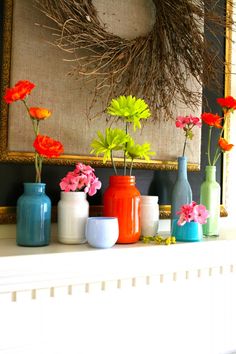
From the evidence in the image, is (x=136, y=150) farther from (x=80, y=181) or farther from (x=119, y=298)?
(x=119, y=298)

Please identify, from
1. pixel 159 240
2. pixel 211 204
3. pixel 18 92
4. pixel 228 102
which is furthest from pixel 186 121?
pixel 18 92

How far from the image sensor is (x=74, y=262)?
88 cm

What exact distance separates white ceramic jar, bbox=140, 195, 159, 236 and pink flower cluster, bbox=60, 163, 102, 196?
0.45 feet

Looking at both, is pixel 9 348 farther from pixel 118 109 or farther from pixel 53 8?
pixel 53 8

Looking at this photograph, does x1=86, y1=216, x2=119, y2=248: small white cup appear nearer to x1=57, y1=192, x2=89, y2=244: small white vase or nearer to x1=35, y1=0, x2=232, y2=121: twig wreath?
x1=57, y1=192, x2=89, y2=244: small white vase

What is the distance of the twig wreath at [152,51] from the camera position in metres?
1.05

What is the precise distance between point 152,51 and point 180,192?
0.39 meters

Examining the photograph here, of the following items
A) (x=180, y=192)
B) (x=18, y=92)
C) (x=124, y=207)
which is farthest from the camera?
(x=180, y=192)

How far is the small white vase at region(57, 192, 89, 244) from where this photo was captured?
3.16ft

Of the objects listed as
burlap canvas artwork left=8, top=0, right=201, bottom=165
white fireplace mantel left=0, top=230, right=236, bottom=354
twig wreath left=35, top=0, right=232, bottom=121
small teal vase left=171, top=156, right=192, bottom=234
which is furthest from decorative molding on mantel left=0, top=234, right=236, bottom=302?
twig wreath left=35, top=0, right=232, bottom=121

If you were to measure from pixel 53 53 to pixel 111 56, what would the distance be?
15cm

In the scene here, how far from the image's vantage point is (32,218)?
3.02 ft

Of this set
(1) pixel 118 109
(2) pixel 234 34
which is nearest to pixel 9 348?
(1) pixel 118 109

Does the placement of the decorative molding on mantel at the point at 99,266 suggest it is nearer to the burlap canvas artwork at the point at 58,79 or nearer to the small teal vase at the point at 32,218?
the small teal vase at the point at 32,218
